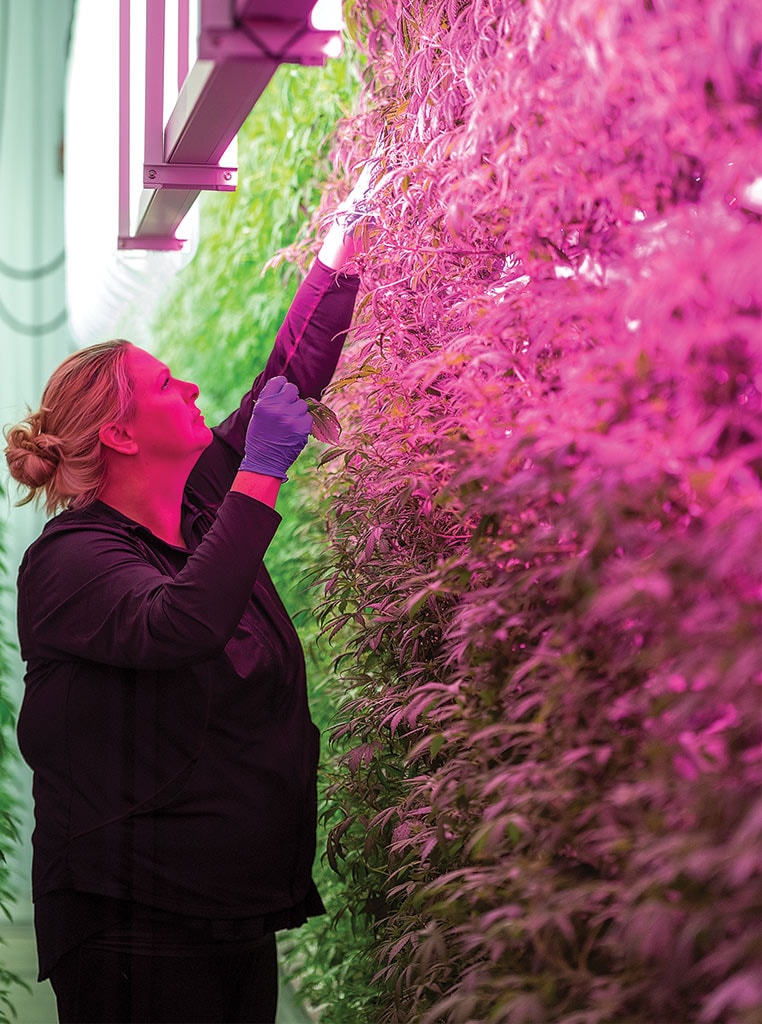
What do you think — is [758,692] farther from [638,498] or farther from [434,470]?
[434,470]

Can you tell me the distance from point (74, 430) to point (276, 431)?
0.34 m

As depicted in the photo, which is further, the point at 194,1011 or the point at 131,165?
the point at 131,165

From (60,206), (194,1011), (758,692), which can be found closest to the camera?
(758,692)

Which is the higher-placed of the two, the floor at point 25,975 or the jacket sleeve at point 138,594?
the jacket sleeve at point 138,594

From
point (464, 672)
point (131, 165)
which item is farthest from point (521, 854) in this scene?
point (131, 165)

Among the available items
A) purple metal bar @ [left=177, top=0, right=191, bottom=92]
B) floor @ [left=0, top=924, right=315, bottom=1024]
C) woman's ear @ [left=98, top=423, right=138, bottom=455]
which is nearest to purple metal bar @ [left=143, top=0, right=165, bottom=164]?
purple metal bar @ [left=177, top=0, right=191, bottom=92]

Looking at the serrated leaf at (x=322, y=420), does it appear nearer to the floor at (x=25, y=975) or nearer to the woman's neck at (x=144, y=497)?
the woman's neck at (x=144, y=497)

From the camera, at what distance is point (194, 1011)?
5.81ft

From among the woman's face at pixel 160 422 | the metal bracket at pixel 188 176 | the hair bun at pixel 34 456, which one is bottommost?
the hair bun at pixel 34 456

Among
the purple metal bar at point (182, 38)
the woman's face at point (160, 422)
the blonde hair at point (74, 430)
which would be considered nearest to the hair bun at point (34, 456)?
the blonde hair at point (74, 430)

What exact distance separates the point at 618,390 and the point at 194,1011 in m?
1.28

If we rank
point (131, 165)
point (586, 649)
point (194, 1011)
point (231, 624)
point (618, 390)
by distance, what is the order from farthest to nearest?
point (131, 165) < point (194, 1011) < point (231, 624) < point (586, 649) < point (618, 390)

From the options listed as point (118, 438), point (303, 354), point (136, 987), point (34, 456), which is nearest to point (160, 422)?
point (118, 438)

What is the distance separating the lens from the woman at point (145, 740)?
1720 millimetres
